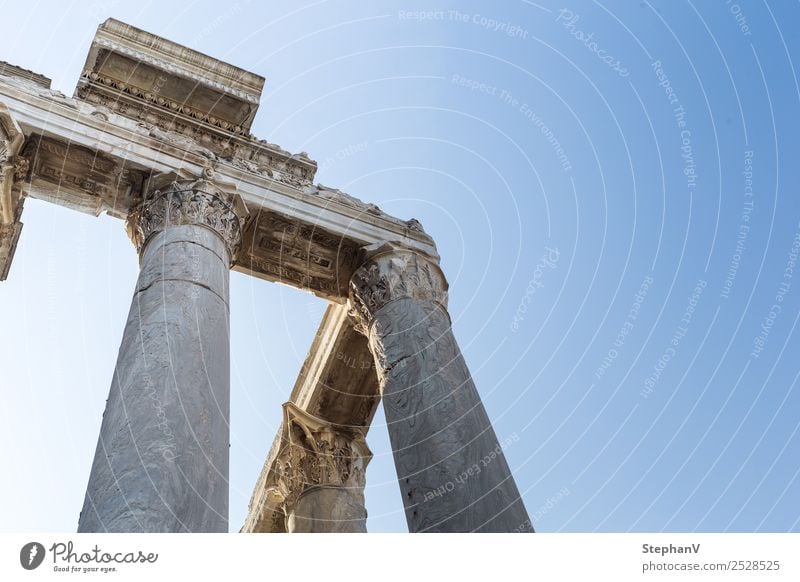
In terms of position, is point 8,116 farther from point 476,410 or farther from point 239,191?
point 476,410

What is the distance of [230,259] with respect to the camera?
13.0 m

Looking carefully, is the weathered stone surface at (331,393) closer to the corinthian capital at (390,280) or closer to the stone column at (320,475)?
the stone column at (320,475)

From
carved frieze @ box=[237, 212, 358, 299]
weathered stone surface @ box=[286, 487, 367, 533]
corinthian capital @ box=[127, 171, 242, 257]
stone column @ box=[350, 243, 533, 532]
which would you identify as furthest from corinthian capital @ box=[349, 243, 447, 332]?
weathered stone surface @ box=[286, 487, 367, 533]

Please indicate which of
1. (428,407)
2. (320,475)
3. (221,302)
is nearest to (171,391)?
(221,302)

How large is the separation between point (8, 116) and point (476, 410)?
8.46 metres

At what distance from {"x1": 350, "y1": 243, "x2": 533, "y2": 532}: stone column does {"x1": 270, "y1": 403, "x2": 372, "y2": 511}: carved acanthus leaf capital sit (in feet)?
11.2

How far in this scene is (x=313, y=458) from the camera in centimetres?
1706
